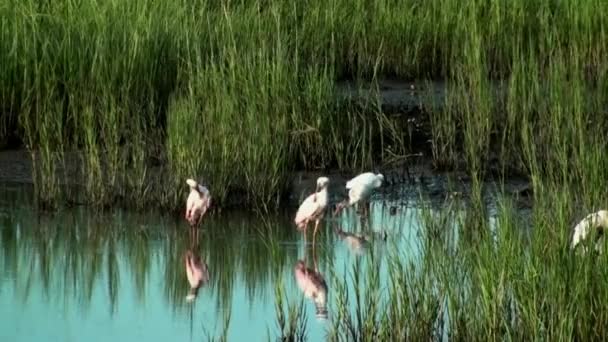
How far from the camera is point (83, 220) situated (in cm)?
1043

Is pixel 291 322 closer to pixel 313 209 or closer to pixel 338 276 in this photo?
pixel 338 276

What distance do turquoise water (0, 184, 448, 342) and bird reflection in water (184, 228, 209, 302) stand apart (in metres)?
0.03

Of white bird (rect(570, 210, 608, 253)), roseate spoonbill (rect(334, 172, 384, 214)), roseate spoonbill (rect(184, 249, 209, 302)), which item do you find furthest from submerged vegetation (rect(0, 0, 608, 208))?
white bird (rect(570, 210, 608, 253))

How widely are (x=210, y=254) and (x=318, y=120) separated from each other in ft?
6.37

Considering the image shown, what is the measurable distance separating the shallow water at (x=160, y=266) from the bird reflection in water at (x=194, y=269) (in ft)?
0.09

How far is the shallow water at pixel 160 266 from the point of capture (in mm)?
8031

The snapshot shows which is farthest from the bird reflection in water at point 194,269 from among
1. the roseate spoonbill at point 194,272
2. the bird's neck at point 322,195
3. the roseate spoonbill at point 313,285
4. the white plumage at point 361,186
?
the white plumage at point 361,186

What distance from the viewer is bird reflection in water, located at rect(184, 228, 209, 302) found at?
890cm

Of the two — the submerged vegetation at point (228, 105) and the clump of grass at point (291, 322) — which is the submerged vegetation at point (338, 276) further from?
the submerged vegetation at point (228, 105)

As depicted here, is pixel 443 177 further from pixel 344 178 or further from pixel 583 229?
pixel 583 229

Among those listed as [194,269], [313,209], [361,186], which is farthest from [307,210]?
[194,269]

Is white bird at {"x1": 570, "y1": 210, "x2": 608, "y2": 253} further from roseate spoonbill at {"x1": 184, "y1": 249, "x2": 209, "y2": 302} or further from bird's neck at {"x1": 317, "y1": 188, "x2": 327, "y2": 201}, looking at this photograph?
bird's neck at {"x1": 317, "y1": 188, "x2": 327, "y2": 201}

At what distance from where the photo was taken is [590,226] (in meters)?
7.10

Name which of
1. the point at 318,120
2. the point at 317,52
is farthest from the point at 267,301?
the point at 317,52
